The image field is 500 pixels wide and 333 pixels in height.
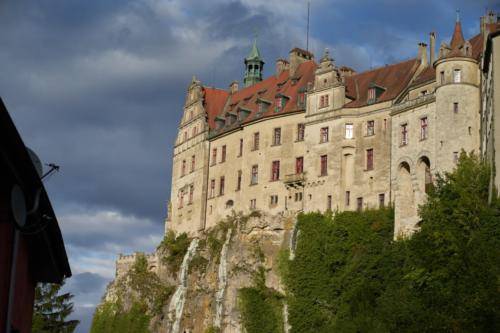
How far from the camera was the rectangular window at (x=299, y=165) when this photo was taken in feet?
227

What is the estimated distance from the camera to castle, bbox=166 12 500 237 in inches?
2157

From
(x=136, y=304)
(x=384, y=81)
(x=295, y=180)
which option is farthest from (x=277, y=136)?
(x=136, y=304)

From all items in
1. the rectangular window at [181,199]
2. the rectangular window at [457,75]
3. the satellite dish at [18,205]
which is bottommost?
the satellite dish at [18,205]

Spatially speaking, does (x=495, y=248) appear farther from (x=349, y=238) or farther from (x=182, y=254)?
(x=182, y=254)

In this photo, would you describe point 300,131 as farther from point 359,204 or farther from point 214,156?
point 214,156

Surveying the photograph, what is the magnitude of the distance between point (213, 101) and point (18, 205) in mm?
78176

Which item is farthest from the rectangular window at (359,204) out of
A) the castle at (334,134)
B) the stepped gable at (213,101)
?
the stepped gable at (213,101)

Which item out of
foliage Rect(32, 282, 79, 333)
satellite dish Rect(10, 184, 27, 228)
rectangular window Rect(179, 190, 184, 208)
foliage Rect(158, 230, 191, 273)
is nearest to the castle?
rectangular window Rect(179, 190, 184, 208)

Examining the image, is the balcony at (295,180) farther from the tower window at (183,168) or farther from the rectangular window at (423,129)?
the tower window at (183,168)

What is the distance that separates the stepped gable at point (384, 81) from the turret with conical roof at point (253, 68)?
25.5 m

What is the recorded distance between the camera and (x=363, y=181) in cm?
6316

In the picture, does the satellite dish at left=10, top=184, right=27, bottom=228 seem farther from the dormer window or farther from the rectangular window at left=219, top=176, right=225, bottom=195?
the rectangular window at left=219, top=176, right=225, bottom=195

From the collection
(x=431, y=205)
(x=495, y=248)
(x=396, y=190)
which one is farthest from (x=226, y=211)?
(x=495, y=248)

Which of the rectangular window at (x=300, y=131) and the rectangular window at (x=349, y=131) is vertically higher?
the rectangular window at (x=300, y=131)
